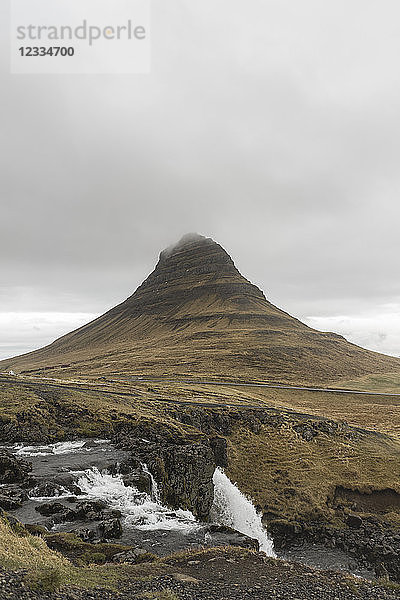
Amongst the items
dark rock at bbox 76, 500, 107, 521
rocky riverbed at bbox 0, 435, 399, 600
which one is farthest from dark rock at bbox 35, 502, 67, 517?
dark rock at bbox 76, 500, 107, 521

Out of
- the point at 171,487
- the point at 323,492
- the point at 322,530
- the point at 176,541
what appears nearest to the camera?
the point at 176,541

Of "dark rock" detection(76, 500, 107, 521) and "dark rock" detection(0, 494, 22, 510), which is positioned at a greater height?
"dark rock" detection(0, 494, 22, 510)

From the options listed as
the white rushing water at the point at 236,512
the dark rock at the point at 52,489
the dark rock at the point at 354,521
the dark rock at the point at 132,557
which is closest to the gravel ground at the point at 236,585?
the dark rock at the point at 132,557

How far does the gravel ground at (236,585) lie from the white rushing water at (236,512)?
26.5 meters

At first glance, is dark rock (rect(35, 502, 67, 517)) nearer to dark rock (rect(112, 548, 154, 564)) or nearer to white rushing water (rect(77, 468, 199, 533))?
white rushing water (rect(77, 468, 199, 533))

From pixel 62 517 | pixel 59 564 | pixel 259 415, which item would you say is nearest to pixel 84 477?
pixel 62 517

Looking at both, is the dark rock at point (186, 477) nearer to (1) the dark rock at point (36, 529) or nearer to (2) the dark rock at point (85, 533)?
(2) the dark rock at point (85, 533)

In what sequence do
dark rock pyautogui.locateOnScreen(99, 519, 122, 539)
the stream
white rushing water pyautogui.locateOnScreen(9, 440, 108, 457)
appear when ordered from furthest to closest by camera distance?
white rushing water pyautogui.locateOnScreen(9, 440, 108, 457)
the stream
dark rock pyautogui.locateOnScreen(99, 519, 122, 539)

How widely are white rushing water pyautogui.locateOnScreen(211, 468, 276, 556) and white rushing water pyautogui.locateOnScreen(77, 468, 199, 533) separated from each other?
12.9 m

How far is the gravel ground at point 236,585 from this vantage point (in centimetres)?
1805

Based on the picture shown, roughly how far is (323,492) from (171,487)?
2364 cm

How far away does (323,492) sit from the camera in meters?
57.5

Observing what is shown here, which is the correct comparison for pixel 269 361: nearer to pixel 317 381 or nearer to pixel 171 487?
pixel 317 381

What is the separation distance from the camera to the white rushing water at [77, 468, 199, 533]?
3278cm
